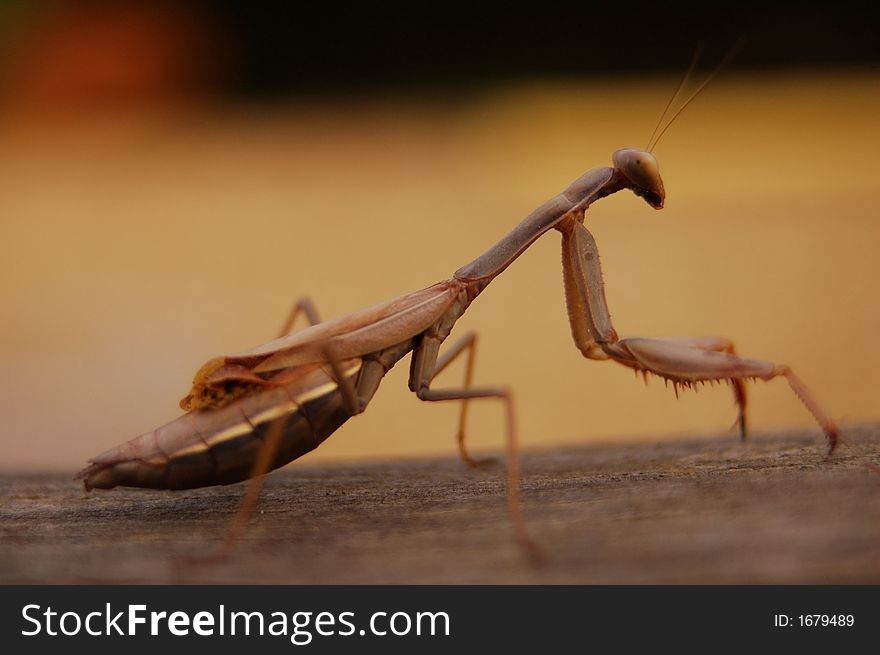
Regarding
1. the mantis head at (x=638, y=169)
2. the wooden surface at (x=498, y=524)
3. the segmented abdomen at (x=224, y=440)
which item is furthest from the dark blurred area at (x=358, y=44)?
the segmented abdomen at (x=224, y=440)

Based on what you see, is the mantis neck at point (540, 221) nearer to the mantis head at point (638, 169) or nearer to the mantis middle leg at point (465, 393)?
the mantis head at point (638, 169)

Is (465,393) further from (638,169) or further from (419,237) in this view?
(419,237)

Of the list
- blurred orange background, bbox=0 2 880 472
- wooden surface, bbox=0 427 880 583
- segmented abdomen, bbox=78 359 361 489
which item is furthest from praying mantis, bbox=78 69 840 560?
blurred orange background, bbox=0 2 880 472

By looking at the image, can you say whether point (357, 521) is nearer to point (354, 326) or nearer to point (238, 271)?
point (354, 326)

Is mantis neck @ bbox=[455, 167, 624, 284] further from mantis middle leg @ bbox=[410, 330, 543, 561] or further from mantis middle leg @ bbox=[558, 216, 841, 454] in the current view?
mantis middle leg @ bbox=[410, 330, 543, 561]

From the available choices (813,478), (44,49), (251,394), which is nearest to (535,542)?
(813,478)

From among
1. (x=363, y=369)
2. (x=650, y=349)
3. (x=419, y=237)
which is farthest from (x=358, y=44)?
(x=650, y=349)
